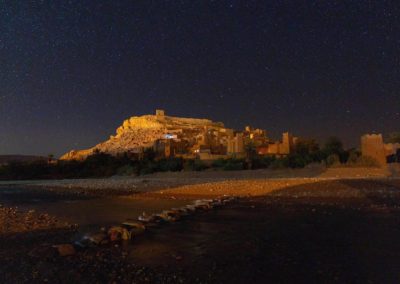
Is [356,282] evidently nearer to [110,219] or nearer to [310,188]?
[110,219]

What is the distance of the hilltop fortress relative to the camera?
5544 centimetres

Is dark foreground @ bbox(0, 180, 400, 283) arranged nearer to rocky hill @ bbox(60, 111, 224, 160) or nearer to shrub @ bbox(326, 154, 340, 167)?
shrub @ bbox(326, 154, 340, 167)

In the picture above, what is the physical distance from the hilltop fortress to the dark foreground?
129 feet

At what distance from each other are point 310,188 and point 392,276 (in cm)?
1292

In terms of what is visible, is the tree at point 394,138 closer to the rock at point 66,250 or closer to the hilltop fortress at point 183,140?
the hilltop fortress at point 183,140

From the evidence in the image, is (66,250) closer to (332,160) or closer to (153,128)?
(332,160)

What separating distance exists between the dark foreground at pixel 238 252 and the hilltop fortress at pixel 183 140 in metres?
39.2

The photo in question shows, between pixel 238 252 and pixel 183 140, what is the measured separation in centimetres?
7322

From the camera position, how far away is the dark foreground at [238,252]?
19.1ft

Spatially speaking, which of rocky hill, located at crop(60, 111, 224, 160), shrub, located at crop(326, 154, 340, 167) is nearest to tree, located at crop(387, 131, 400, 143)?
shrub, located at crop(326, 154, 340, 167)

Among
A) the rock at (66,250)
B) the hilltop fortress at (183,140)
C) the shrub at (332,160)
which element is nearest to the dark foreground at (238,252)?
the rock at (66,250)

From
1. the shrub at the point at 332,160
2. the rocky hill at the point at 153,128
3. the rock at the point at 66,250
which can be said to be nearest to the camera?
the rock at the point at 66,250

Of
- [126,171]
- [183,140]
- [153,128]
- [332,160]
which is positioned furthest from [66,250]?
[153,128]

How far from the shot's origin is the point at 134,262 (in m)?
6.68
